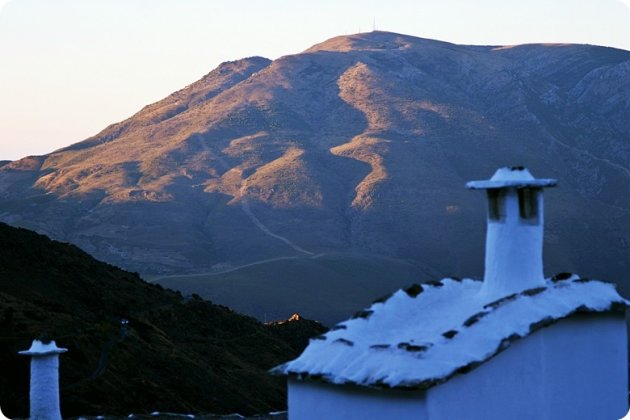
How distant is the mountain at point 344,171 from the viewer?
411ft

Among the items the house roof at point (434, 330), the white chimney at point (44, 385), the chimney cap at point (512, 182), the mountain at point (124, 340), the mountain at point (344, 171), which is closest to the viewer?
the house roof at point (434, 330)

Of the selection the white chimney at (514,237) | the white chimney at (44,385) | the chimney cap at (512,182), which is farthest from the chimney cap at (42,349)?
the chimney cap at (512,182)

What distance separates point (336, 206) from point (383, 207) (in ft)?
16.8

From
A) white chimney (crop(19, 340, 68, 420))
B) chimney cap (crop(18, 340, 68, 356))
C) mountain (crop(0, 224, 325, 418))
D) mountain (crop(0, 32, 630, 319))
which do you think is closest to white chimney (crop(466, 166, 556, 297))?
chimney cap (crop(18, 340, 68, 356))

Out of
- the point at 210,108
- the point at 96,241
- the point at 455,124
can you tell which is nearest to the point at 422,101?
the point at 455,124

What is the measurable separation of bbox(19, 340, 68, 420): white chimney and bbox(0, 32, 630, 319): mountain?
80.5m

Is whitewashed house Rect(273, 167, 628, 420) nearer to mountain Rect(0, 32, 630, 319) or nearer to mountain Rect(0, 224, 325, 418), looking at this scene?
mountain Rect(0, 224, 325, 418)

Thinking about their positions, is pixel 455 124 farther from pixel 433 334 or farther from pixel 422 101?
pixel 433 334

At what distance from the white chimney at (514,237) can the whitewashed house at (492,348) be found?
1cm

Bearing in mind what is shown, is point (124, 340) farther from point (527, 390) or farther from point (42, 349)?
point (527, 390)

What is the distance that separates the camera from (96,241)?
126 m

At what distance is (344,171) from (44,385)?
128 m

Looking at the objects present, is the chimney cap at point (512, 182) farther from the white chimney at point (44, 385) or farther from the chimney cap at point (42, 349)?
the white chimney at point (44, 385)

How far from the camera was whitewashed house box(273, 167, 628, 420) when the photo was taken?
13875mm
